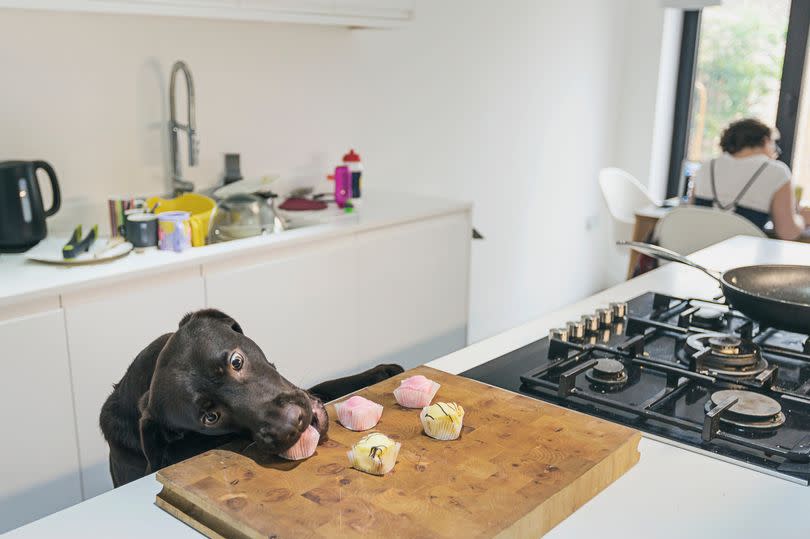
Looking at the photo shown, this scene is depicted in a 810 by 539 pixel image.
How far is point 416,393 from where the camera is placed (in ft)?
4.02

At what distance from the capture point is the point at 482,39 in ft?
13.1

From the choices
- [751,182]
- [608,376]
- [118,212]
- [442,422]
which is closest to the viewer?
[442,422]

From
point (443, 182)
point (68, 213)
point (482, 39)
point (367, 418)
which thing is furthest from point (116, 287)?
point (482, 39)

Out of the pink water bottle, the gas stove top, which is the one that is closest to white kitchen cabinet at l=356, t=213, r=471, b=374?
the pink water bottle

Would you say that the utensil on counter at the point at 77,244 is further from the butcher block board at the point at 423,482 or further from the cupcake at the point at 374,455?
the cupcake at the point at 374,455

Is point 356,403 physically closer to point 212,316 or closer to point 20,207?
point 212,316

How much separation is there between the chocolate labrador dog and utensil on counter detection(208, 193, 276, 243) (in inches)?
53.1

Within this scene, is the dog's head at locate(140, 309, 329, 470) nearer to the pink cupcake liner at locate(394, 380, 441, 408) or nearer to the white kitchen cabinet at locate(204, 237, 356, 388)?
the pink cupcake liner at locate(394, 380, 441, 408)

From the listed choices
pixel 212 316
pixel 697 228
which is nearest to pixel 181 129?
pixel 212 316

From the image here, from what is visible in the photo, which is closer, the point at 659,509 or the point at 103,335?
the point at 659,509

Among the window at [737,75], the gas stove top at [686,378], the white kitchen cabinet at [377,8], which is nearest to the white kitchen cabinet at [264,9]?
the white kitchen cabinet at [377,8]

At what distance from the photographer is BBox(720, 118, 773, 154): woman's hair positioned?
3.90 metres

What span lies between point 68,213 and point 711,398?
6.49 feet

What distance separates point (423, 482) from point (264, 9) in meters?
1.91
